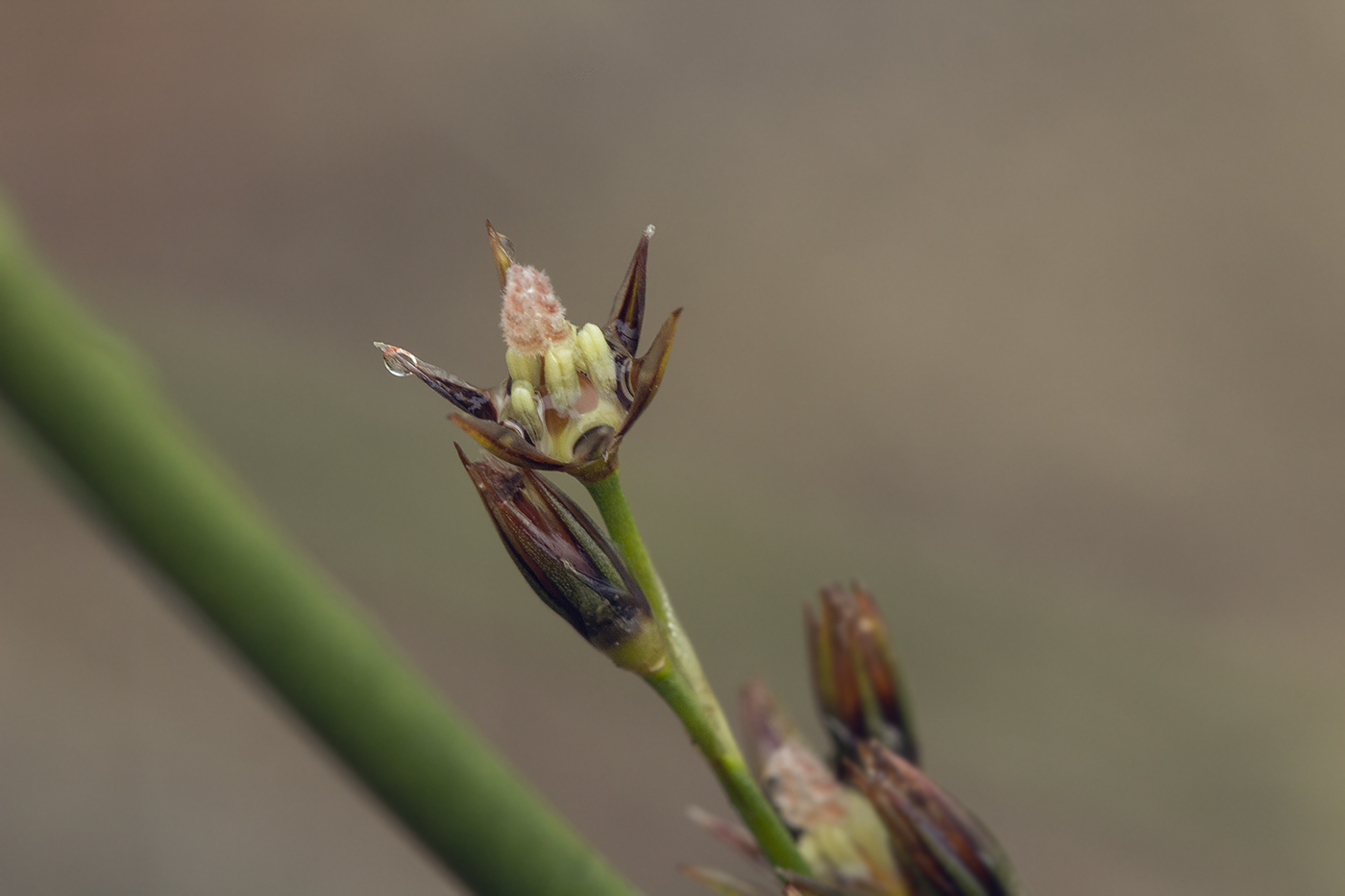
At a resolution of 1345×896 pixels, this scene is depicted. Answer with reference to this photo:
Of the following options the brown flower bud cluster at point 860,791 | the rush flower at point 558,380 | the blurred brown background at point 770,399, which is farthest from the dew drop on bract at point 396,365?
the blurred brown background at point 770,399

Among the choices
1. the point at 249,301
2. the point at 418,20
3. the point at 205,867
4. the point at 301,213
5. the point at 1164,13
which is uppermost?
the point at 1164,13

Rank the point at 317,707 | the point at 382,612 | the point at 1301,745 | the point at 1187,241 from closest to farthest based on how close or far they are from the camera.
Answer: the point at 317,707
the point at 1301,745
the point at 382,612
the point at 1187,241

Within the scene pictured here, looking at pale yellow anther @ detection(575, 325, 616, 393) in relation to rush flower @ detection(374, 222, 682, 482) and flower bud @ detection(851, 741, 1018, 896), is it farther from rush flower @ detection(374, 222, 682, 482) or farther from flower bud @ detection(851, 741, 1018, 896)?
flower bud @ detection(851, 741, 1018, 896)

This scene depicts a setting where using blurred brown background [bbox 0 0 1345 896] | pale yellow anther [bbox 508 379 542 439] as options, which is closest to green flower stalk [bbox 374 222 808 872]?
pale yellow anther [bbox 508 379 542 439]

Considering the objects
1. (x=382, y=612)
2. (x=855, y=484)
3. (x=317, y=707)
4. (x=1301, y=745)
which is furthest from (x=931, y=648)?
(x=317, y=707)

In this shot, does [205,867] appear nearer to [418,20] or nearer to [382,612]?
[382,612]

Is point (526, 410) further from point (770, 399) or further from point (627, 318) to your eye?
point (770, 399)
